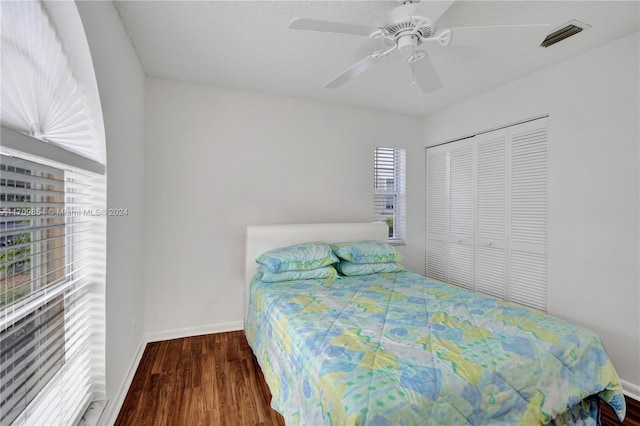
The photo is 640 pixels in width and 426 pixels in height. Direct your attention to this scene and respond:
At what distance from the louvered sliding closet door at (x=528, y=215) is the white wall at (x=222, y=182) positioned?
1609 mm

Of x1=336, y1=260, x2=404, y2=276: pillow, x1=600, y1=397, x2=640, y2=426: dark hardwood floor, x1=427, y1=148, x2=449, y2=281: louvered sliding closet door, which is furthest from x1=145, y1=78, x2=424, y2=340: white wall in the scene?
x1=600, y1=397, x2=640, y2=426: dark hardwood floor

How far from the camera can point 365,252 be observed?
9.13 ft

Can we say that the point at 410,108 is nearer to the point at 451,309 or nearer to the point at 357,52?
the point at 357,52

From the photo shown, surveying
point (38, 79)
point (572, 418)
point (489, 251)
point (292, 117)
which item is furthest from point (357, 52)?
point (572, 418)

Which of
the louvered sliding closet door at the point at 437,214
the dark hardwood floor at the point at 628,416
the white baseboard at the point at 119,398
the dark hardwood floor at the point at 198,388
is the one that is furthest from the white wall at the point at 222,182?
the dark hardwood floor at the point at 628,416

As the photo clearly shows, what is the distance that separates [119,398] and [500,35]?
3045 millimetres

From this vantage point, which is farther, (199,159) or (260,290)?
(199,159)

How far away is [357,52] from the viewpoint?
2.31 meters

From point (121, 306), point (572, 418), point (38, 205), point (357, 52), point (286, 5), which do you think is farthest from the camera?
point (357, 52)

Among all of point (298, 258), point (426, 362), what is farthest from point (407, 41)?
point (298, 258)

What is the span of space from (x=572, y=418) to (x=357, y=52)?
2.59m

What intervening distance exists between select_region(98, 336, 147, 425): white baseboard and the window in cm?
278

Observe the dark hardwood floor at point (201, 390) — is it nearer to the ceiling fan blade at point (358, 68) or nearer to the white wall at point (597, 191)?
the white wall at point (597, 191)

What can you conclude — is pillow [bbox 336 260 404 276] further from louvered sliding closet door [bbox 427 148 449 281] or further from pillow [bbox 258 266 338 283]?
louvered sliding closet door [bbox 427 148 449 281]
